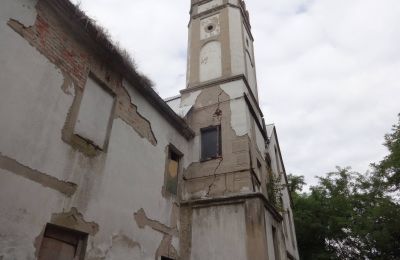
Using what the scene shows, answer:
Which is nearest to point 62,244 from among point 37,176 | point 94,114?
point 37,176

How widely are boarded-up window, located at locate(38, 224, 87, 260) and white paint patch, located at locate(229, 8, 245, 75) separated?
7.84 meters

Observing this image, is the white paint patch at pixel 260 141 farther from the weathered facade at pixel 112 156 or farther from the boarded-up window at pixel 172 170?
the boarded-up window at pixel 172 170

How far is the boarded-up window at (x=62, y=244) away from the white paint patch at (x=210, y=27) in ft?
31.5

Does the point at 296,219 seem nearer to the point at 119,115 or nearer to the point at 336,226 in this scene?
the point at 336,226

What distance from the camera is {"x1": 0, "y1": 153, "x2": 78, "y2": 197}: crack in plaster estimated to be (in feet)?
14.3

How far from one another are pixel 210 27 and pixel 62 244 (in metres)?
10.4

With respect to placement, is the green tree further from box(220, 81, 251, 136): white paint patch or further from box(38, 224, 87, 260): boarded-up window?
box(38, 224, 87, 260): boarded-up window

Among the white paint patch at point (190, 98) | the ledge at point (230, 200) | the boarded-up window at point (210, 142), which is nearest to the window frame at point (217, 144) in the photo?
the boarded-up window at point (210, 142)

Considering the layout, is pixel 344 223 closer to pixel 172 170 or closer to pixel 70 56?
pixel 172 170

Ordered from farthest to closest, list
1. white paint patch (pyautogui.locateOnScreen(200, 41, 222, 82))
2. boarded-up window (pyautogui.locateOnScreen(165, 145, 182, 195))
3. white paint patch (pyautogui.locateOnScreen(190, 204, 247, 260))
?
white paint patch (pyautogui.locateOnScreen(200, 41, 222, 82))
boarded-up window (pyautogui.locateOnScreen(165, 145, 182, 195))
white paint patch (pyautogui.locateOnScreen(190, 204, 247, 260))

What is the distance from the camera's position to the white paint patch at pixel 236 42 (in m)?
11.5

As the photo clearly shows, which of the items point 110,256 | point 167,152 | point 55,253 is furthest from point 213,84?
point 55,253

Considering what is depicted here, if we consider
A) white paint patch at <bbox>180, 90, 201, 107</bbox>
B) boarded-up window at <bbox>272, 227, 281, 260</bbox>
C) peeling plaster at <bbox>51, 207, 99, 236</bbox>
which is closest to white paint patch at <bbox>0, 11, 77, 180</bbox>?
peeling plaster at <bbox>51, 207, 99, 236</bbox>

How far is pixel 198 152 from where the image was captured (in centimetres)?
994
